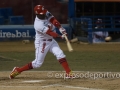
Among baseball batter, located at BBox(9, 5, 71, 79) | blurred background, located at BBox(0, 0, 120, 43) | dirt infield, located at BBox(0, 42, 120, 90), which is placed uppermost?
baseball batter, located at BBox(9, 5, 71, 79)

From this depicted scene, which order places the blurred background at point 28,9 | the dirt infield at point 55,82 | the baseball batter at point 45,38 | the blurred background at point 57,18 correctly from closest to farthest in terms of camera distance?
the dirt infield at point 55,82, the baseball batter at point 45,38, the blurred background at point 57,18, the blurred background at point 28,9

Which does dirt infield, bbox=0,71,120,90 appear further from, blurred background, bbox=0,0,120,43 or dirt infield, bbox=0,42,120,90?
blurred background, bbox=0,0,120,43

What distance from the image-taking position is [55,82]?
10.9 metres

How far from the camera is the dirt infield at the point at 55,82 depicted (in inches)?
396

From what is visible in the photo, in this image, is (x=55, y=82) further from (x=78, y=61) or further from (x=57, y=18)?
(x=57, y=18)

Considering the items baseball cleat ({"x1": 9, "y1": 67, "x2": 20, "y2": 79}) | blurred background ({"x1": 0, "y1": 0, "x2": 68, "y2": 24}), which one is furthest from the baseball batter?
blurred background ({"x1": 0, "y1": 0, "x2": 68, "y2": 24})

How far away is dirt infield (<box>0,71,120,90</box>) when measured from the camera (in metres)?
10.1

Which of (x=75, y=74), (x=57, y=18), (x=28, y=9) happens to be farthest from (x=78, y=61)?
(x=28, y=9)

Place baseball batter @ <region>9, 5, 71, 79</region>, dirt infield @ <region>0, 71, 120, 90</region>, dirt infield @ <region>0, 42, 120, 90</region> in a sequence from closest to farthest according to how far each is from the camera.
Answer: dirt infield @ <region>0, 71, 120, 90</region>
dirt infield @ <region>0, 42, 120, 90</region>
baseball batter @ <region>9, 5, 71, 79</region>

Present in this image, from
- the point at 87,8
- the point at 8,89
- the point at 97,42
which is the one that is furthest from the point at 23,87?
the point at 87,8

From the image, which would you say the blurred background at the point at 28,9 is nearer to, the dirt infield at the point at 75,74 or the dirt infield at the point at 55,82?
the dirt infield at the point at 75,74

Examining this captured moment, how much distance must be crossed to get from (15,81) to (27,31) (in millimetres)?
14811

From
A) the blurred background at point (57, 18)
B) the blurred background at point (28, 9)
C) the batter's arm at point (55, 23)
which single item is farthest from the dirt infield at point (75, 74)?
the blurred background at point (28, 9)

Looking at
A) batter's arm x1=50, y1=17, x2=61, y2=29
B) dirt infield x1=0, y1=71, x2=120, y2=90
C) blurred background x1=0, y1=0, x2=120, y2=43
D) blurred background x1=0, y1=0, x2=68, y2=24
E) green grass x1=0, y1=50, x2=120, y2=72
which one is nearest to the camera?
dirt infield x1=0, y1=71, x2=120, y2=90
